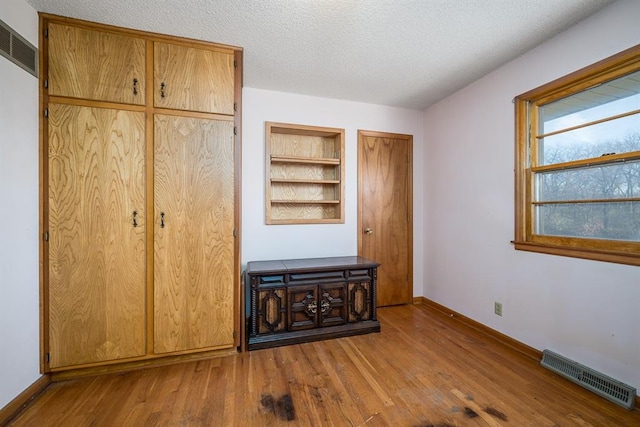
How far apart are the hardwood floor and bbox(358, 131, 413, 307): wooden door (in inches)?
44.0

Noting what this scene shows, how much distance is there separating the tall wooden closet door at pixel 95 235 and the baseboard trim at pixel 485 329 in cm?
305

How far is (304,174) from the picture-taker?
3.12 m

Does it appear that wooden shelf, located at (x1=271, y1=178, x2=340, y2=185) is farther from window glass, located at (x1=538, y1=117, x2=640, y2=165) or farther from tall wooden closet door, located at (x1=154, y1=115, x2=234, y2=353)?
window glass, located at (x1=538, y1=117, x2=640, y2=165)

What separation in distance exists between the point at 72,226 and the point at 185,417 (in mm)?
1516

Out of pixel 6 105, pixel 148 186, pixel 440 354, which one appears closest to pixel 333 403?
pixel 440 354

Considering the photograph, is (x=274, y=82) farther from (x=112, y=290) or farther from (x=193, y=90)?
(x=112, y=290)

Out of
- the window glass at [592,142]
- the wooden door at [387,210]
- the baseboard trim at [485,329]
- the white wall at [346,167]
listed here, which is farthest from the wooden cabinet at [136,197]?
the window glass at [592,142]

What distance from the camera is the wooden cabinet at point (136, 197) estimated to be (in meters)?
1.83

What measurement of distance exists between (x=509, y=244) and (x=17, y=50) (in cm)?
390

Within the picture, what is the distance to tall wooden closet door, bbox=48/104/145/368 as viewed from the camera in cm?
183

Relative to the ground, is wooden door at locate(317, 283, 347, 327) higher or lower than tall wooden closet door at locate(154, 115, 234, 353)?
lower

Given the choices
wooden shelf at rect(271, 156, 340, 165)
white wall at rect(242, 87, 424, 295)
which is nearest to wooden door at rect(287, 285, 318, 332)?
white wall at rect(242, 87, 424, 295)

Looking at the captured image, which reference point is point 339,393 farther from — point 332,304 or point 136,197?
point 136,197

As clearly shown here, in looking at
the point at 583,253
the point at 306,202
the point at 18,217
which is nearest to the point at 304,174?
the point at 306,202
